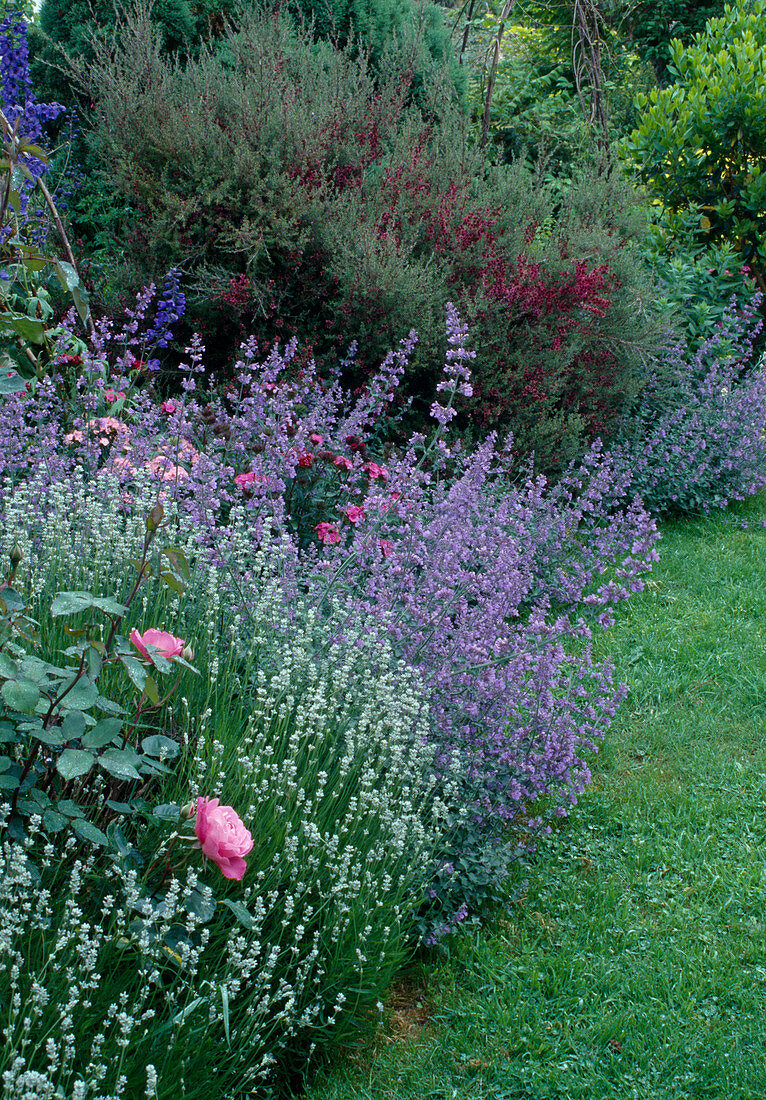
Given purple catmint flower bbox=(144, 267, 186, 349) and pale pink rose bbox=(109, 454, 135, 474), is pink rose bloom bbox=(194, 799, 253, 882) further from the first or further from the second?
purple catmint flower bbox=(144, 267, 186, 349)

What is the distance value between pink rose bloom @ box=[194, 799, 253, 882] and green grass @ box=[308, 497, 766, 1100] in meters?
0.74

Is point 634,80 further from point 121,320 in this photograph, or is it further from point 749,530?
point 121,320

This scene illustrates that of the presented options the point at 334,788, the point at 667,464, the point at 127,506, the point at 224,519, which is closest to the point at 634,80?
the point at 667,464

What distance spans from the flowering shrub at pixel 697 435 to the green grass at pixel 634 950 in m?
2.17

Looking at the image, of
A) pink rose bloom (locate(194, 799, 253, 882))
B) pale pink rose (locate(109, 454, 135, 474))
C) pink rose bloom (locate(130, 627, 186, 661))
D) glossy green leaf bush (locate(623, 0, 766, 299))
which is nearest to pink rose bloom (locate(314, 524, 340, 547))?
pale pink rose (locate(109, 454, 135, 474))

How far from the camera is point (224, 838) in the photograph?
168 centimetres

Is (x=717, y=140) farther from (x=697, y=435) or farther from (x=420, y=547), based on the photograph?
(x=420, y=547)

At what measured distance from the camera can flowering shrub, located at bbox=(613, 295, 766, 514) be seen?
19.6 feet

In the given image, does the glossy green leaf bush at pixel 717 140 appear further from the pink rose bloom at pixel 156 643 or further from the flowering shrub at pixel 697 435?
the pink rose bloom at pixel 156 643

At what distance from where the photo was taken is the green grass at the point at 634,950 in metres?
2.17

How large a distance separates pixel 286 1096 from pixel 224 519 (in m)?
2.76

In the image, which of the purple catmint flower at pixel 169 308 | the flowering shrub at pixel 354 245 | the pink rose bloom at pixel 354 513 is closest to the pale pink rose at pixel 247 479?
the pink rose bloom at pixel 354 513

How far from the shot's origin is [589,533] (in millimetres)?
5320

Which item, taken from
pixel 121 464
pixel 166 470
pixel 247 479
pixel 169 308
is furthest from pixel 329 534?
pixel 169 308
